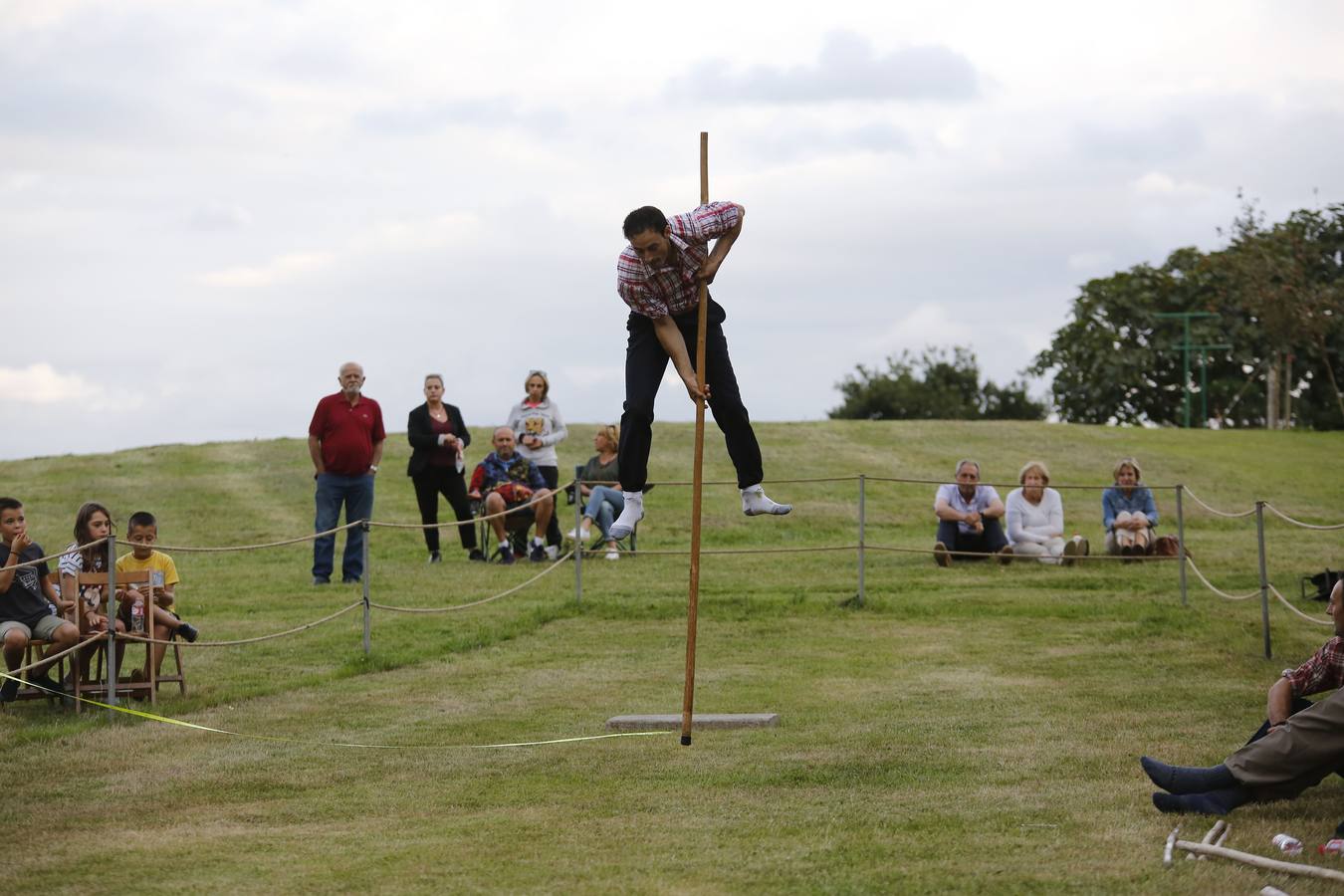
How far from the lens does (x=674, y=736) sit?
816 centimetres

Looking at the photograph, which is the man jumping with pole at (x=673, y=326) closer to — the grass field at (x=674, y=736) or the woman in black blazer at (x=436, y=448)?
the grass field at (x=674, y=736)

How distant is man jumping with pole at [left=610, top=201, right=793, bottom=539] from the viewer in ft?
24.8

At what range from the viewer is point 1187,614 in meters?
12.4

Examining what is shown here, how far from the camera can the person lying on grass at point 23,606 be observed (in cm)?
880

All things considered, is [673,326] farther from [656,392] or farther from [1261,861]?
[1261,861]

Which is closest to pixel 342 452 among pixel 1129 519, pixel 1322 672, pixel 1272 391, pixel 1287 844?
pixel 1129 519

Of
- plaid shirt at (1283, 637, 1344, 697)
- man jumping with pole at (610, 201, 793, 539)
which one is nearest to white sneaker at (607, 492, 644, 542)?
man jumping with pole at (610, 201, 793, 539)

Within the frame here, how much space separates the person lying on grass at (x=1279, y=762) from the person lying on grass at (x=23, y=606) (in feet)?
19.7

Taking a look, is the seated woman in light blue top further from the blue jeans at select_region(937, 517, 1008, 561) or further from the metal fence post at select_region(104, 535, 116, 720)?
the metal fence post at select_region(104, 535, 116, 720)

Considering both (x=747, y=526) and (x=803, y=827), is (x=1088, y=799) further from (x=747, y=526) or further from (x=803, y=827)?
(x=747, y=526)

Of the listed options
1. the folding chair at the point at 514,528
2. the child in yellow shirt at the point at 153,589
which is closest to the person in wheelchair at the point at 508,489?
the folding chair at the point at 514,528

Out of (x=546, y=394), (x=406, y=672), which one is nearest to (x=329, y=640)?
(x=406, y=672)

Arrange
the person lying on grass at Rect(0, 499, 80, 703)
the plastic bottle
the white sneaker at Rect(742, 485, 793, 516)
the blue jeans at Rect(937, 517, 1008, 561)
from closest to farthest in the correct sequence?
1. the plastic bottle
2. the white sneaker at Rect(742, 485, 793, 516)
3. the person lying on grass at Rect(0, 499, 80, 703)
4. the blue jeans at Rect(937, 517, 1008, 561)

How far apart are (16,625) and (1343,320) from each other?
35426 millimetres
